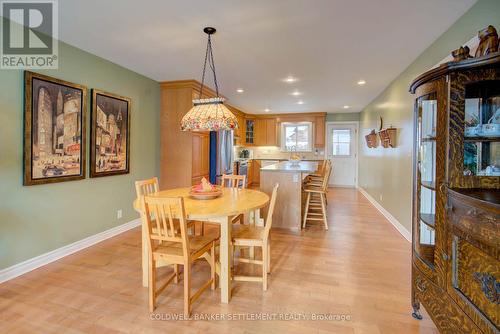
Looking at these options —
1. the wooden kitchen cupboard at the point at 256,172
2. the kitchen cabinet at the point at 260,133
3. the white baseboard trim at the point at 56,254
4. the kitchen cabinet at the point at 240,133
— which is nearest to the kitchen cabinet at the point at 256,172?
the wooden kitchen cupboard at the point at 256,172

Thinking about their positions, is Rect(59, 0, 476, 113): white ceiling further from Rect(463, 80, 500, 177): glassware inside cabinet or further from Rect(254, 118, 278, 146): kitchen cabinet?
Rect(254, 118, 278, 146): kitchen cabinet

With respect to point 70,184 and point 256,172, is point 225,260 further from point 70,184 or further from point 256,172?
point 256,172

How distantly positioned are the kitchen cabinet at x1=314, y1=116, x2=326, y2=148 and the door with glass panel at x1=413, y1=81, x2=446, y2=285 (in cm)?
616

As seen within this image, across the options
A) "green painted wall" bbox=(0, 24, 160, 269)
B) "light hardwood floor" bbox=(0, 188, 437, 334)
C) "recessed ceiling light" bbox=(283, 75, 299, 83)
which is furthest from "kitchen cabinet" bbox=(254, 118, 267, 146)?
"light hardwood floor" bbox=(0, 188, 437, 334)

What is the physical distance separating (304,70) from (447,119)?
2.63m

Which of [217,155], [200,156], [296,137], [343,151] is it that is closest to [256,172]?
[296,137]

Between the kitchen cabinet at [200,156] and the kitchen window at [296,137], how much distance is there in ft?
13.0

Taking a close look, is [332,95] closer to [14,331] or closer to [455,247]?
[455,247]

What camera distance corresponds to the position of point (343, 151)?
26.8 ft

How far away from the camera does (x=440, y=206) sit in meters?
1.57

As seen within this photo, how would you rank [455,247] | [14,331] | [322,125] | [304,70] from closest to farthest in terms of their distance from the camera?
[455,247] → [14,331] → [304,70] → [322,125]

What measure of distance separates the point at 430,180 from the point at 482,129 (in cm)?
41

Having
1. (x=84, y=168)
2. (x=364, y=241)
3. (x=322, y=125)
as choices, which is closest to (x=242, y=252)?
(x=364, y=241)

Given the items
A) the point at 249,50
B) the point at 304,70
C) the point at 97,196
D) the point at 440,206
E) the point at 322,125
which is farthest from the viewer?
the point at 322,125
